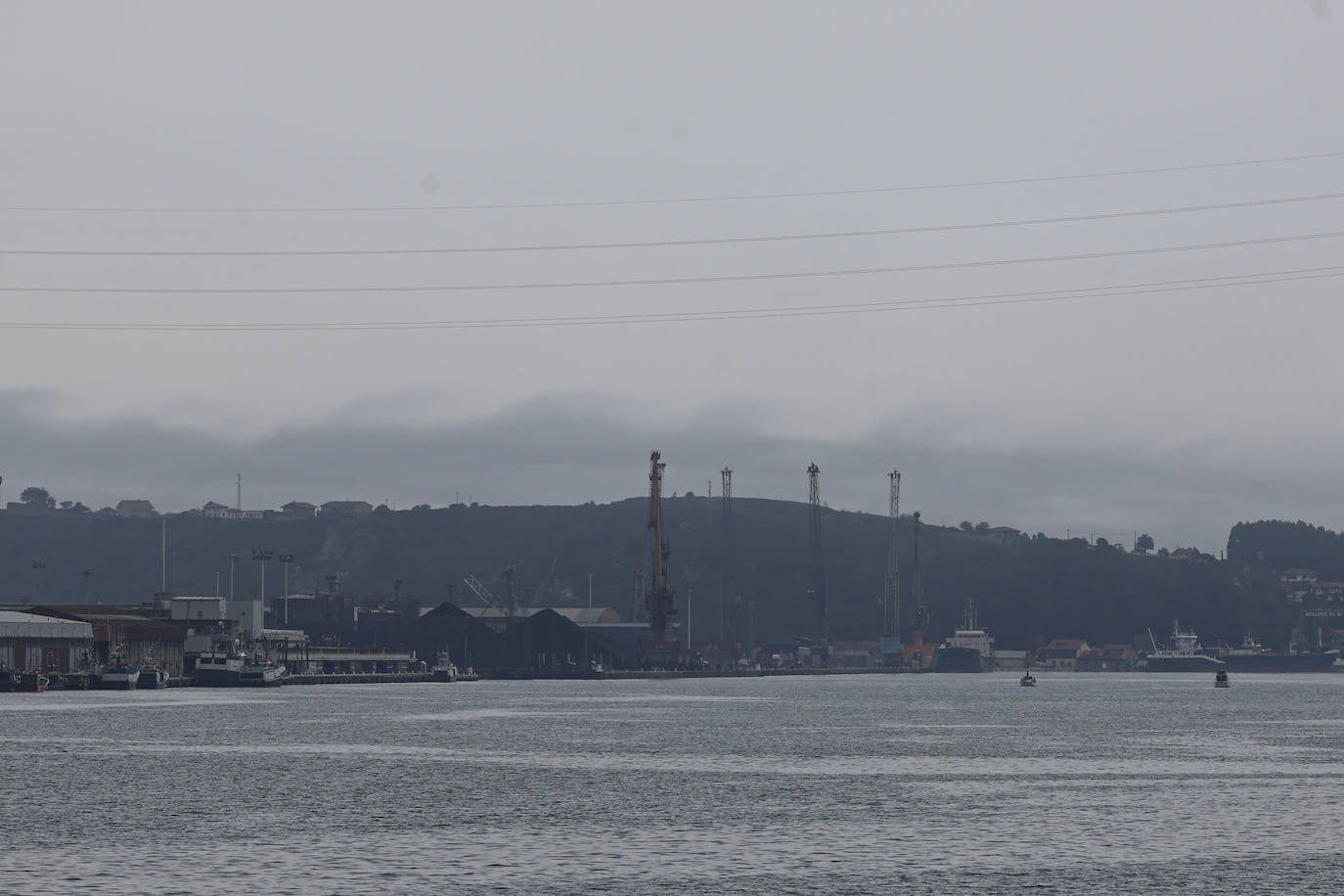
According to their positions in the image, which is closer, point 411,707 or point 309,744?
point 309,744

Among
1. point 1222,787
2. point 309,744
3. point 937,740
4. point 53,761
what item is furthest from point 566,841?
point 937,740

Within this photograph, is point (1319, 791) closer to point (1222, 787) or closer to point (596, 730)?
point (1222, 787)

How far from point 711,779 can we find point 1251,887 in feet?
122

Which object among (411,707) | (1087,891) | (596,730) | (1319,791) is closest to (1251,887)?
→ (1087,891)

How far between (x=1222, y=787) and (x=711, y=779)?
2378 centimetres

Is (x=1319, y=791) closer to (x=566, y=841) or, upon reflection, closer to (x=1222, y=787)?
(x=1222, y=787)

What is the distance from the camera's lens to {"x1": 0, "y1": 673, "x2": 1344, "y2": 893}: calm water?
48094mm

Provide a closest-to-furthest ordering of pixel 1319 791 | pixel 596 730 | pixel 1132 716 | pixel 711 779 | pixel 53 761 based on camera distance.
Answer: pixel 1319 791 → pixel 711 779 → pixel 53 761 → pixel 596 730 → pixel 1132 716

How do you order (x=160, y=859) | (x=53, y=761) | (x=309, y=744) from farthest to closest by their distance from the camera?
(x=309, y=744)
(x=53, y=761)
(x=160, y=859)

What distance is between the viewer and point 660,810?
6594 cm

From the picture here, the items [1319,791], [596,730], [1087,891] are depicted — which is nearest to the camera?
[1087,891]

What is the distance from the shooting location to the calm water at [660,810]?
48.1 meters

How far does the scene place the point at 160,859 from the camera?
5081 cm

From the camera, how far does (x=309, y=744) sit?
105 metres
